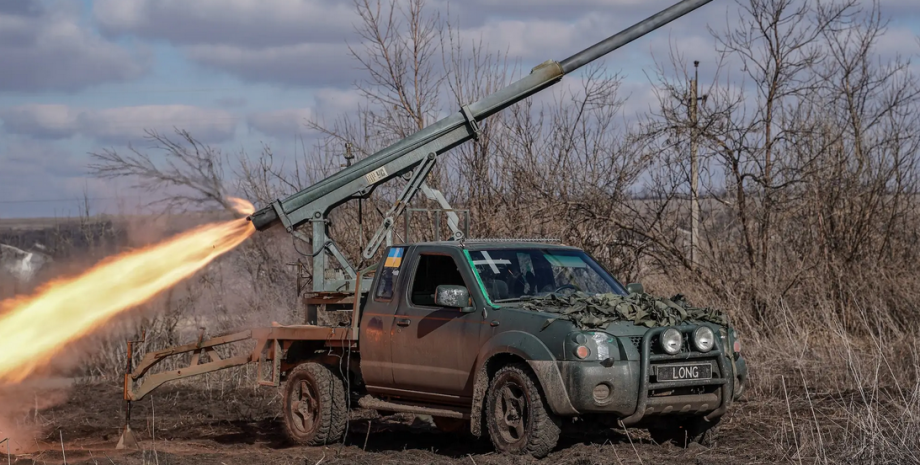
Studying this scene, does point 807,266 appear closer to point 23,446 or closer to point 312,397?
point 312,397

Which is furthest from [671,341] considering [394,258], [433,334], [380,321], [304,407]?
[304,407]

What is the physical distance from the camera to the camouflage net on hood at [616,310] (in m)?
8.48

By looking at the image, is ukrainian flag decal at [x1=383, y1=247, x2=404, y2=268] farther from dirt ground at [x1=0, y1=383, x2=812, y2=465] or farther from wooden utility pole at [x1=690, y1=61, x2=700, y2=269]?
wooden utility pole at [x1=690, y1=61, x2=700, y2=269]

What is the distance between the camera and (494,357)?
353 inches

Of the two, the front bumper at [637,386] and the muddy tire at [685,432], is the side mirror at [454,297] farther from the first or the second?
the muddy tire at [685,432]

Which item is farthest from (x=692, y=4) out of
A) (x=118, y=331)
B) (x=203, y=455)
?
(x=118, y=331)

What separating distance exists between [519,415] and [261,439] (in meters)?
4.41

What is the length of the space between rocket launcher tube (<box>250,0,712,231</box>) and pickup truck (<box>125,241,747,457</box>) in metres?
1.26

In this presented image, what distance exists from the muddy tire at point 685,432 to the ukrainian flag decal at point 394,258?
2.97 meters

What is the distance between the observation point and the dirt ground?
862 centimetres

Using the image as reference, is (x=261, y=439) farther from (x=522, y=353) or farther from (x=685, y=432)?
(x=685, y=432)

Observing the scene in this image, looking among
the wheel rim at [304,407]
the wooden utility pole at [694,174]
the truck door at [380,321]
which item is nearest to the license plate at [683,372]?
the truck door at [380,321]

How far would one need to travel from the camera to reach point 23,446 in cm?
1152

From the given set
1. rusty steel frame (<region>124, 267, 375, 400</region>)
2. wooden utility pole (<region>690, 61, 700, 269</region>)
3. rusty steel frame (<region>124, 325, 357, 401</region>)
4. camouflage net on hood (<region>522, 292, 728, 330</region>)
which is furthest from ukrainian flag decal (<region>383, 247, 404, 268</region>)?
wooden utility pole (<region>690, 61, 700, 269</region>)
